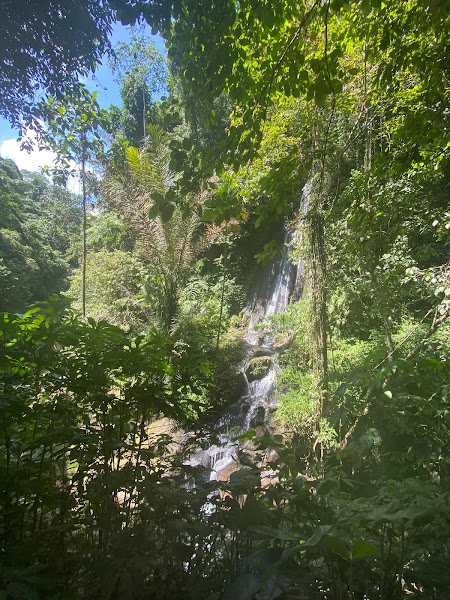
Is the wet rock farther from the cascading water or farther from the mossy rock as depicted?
the mossy rock

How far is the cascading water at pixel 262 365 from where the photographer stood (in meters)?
5.30

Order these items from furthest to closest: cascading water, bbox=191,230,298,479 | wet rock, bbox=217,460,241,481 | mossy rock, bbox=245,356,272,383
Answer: mossy rock, bbox=245,356,272,383
cascading water, bbox=191,230,298,479
wet rock, bbox=217,460,241,481

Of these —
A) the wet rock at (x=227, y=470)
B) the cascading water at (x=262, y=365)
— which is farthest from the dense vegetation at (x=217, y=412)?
the wet rock at (x=227, y=470)

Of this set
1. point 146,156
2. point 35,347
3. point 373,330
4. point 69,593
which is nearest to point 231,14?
point 35,347

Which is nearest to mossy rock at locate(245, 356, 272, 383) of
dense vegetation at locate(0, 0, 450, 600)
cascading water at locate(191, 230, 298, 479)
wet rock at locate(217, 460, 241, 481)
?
cascading water at locate(191, 230, 298, 479)

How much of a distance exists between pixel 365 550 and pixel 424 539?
481mm

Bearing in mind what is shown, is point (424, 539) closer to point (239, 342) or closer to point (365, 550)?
point (365, 550)

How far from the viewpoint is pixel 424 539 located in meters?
1.02

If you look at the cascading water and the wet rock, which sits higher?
the cascading water

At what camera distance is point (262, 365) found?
6531mm

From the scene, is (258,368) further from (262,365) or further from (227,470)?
(227,470)

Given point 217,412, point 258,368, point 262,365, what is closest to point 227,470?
point 258,368

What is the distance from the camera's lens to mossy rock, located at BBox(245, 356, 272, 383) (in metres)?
6.46

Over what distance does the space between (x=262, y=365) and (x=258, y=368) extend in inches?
8.6
